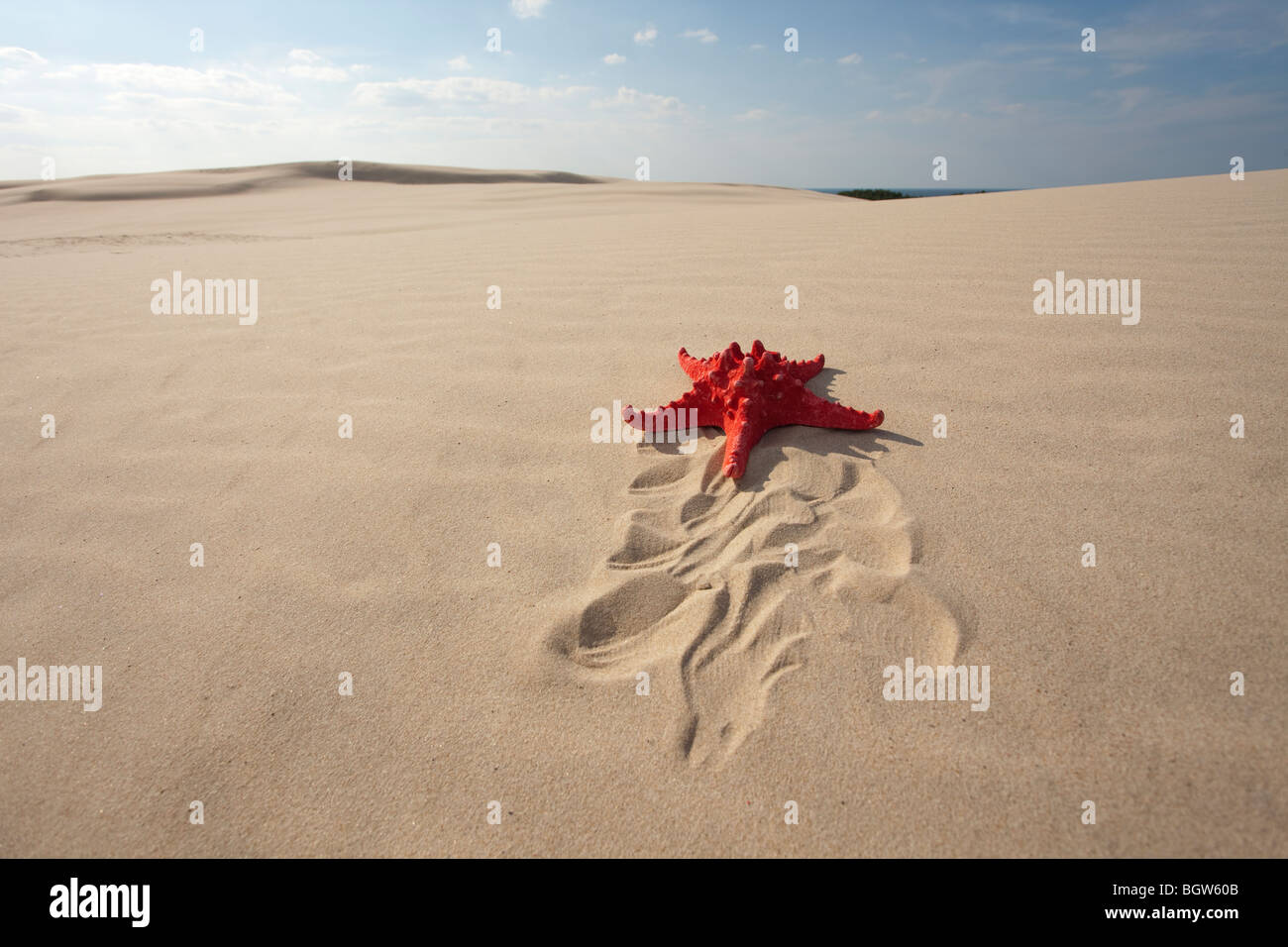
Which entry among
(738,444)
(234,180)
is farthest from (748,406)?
(234,180)

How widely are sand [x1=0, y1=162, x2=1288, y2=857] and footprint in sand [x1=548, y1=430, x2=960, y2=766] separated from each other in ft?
0.04

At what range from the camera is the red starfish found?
2570mm

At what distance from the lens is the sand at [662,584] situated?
58.8 inches

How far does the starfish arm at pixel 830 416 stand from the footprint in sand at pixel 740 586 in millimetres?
181

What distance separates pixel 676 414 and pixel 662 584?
919 mm

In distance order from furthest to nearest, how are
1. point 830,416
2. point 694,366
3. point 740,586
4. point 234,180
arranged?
point 234,180 → point 694,366 → point 830,416 → point 740,586

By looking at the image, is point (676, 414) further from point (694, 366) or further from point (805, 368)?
point (805, 368)

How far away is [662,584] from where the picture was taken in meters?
2.04

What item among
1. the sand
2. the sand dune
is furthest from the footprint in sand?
the sand dune

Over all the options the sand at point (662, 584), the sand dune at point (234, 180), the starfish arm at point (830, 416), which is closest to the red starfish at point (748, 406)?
the starfish arm at point (830, 416)

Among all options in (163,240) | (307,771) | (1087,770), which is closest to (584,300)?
(307,771)

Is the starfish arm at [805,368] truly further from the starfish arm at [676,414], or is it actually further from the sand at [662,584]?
the starfish arm at [676,414]

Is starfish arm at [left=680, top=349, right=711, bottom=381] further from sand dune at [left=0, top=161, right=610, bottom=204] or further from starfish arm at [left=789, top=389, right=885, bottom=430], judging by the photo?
sand dune at [left=0, top=161, right=610, bottom=204]
